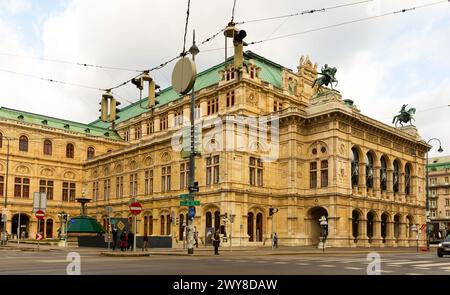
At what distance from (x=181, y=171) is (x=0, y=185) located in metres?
31.2

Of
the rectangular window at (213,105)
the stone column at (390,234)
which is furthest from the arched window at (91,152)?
the stone column at (390,234)

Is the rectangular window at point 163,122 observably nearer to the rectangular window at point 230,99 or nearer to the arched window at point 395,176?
the rectangular window at point 230,99

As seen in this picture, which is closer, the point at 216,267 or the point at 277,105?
the point at 216,267

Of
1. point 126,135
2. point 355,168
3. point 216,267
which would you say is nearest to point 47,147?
point 126,135

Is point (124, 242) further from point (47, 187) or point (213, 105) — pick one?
point (47, 187)

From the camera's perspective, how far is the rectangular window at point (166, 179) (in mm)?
63188

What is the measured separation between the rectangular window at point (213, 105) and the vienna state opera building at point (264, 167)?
0.13 m

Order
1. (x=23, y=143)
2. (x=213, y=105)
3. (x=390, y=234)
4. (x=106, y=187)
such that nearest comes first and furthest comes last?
1. (x=390, y=234)
2. (x=213, y=105)
3. (x=23, y=143)
4. (x=106, y=187)

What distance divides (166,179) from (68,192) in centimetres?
2659

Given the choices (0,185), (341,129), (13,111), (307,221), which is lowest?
(307,221)

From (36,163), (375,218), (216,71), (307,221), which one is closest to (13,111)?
(36,163)

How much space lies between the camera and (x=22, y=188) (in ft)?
251

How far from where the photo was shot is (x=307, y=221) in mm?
55938
